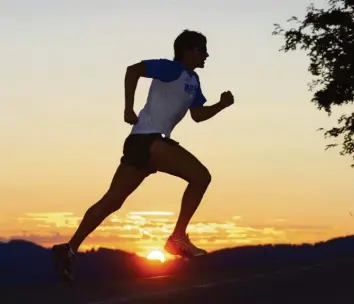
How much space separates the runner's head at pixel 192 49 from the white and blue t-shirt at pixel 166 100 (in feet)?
0.57

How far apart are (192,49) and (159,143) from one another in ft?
3.52

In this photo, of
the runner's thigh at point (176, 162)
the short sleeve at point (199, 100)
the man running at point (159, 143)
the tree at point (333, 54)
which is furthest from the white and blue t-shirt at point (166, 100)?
the tree at point (333, 54)

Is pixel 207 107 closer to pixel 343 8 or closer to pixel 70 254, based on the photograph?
pixel 70 254

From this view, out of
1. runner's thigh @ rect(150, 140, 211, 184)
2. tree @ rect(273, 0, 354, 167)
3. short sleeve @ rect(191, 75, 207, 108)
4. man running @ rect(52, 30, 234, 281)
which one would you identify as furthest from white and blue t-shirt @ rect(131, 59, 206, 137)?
tree @ rect(273, 0, 354, 167)

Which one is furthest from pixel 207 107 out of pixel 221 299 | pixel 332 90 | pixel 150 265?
pixel 332 90

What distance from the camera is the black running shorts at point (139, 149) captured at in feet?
33.0

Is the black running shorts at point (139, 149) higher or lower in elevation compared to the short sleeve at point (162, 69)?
lower

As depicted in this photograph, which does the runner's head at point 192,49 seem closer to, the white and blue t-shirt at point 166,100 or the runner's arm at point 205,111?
the white and blue t-shirt at point 166,100

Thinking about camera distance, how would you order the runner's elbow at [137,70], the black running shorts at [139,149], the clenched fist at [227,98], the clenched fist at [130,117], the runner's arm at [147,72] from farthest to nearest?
the clenched fist at [227,98] < the black running shorts at [139,149] < the runner's elbow at [137,70] < the runner's arm at [147,72] < the clenched fist at [130,117]

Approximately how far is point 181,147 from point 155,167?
0.36m

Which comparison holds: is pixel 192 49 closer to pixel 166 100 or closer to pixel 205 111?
pixel 166 100

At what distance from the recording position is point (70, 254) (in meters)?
10.3

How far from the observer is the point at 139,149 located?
1005 cm

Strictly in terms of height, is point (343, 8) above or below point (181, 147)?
above
